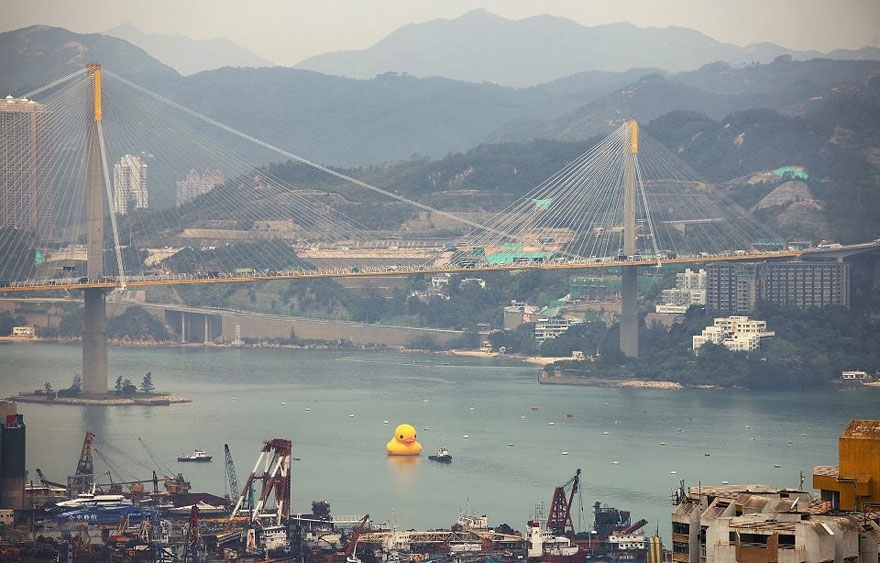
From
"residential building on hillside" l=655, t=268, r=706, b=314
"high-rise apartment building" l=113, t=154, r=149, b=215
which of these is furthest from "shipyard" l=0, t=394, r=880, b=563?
"high-rise apartment building" l=113, t=154, r=149, b=215

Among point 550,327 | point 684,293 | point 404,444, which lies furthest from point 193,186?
point 404,444

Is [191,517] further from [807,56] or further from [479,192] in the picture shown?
[807,56]

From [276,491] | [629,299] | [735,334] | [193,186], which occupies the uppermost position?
[193,186]

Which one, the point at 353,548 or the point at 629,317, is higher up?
the point at 629,317

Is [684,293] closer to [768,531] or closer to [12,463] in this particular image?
[12,463]

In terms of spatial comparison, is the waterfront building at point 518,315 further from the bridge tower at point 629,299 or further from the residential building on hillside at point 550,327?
the bridge tower at point 629,299

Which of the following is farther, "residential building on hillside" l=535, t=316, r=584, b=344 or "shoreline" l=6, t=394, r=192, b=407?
"residential building on hillside" l=535, t=316, r=584, b=344

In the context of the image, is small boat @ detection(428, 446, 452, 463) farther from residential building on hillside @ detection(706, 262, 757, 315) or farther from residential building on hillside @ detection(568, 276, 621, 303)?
residential building on hillside @ detection(568, 276, 621, 303)
